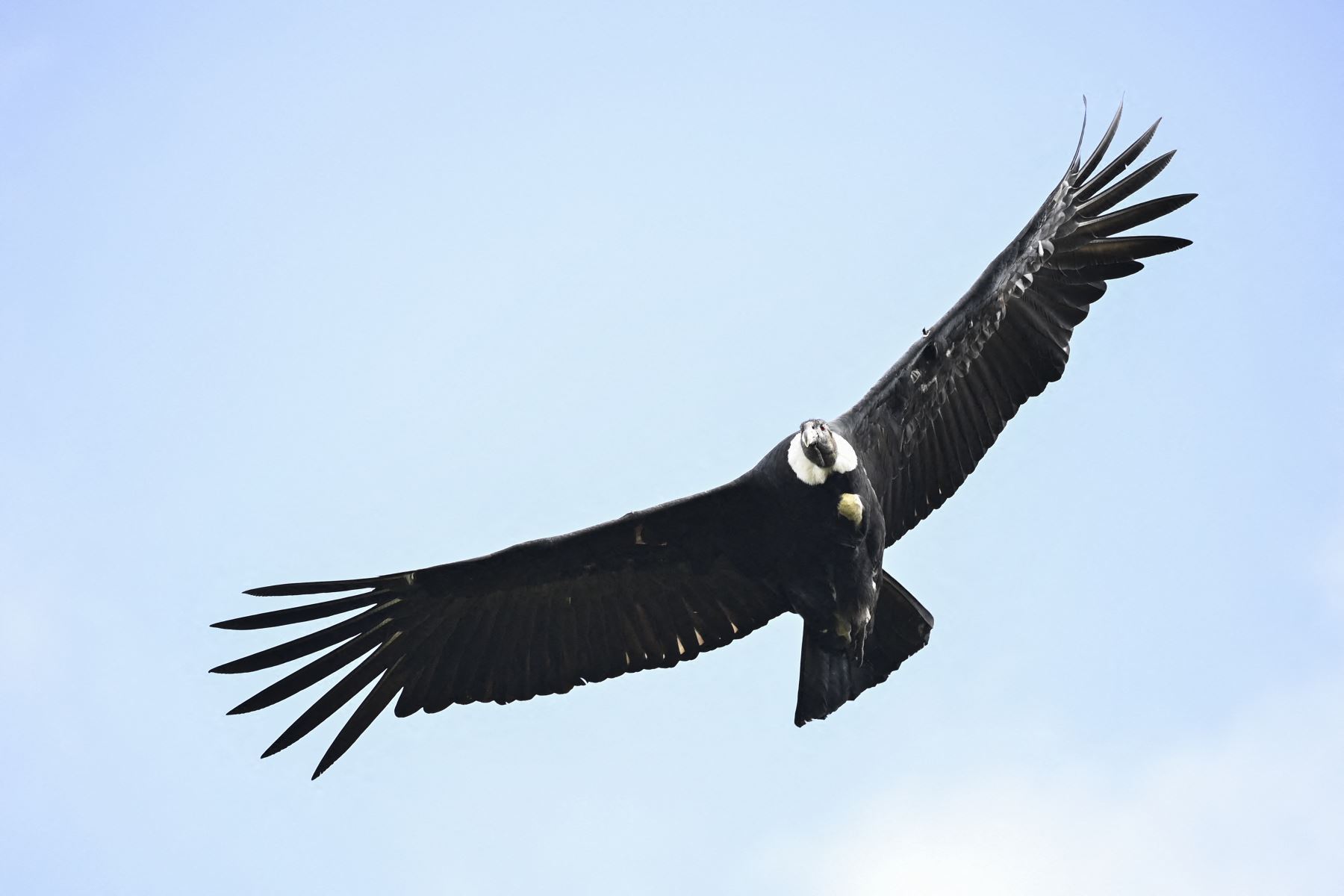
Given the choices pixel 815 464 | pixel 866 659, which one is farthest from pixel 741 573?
pixel 815 464

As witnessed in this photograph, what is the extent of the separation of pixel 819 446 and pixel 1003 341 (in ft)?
6.79

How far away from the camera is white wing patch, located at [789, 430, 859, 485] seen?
10.2m

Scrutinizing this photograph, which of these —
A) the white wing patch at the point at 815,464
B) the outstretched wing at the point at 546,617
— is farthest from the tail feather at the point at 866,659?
the white wing patch at the point at 815,464

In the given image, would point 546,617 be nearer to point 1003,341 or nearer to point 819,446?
point 819,446

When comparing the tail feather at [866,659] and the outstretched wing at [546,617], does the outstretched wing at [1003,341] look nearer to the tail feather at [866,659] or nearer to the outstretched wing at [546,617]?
the tail feather at [866,659]

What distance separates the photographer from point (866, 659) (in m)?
11.3

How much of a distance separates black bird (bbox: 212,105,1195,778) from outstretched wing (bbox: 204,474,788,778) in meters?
0.01

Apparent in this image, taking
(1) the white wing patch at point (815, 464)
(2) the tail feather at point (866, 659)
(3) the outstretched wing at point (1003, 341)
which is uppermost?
(3) the outstretched wing at point (1003, 341)

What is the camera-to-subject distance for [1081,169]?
38.5ft

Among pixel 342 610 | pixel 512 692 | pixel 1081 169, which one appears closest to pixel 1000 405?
pixel 1081 169

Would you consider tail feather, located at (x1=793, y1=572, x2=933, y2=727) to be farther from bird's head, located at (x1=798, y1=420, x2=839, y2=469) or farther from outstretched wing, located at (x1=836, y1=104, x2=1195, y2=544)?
bird's head, located at (x1=798, y1=420, x2=839, y2=469)

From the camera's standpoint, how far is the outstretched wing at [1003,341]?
1107cm

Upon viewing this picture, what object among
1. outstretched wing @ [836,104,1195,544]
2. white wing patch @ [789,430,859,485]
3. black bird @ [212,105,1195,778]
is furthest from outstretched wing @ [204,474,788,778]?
outstretched wing @ [836,104,1195,544]

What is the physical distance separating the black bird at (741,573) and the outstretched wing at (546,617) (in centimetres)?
1
